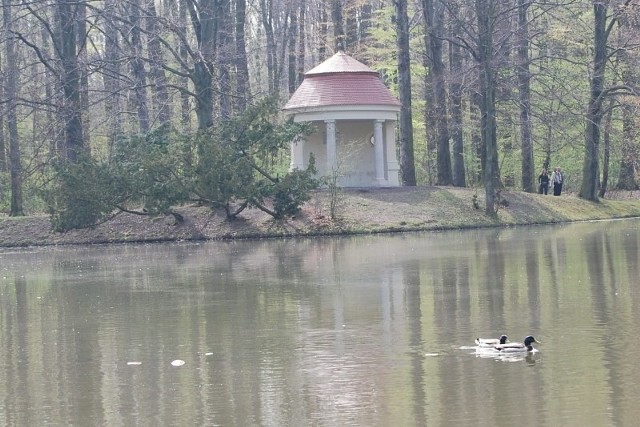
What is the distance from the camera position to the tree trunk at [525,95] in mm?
42531

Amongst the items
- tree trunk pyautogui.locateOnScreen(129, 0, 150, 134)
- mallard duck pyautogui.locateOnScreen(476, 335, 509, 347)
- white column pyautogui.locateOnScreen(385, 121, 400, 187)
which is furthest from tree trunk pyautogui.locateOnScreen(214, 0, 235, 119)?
mallard duck pyautogui.locateOnScreen(476, 335, 509, 347)

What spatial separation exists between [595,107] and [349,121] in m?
9.07

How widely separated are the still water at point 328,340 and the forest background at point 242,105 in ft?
30.5

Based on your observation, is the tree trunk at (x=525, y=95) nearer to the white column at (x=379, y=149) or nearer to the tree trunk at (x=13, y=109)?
the white column at (x=379, y=149)

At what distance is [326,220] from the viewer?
126 feet

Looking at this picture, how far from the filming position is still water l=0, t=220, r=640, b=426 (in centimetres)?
1163

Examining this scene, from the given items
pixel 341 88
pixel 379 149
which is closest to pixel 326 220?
pixel 379 149

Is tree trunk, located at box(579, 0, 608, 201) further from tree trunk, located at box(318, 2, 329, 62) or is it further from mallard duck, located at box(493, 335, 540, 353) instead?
mallard duck, located at box(493, 335, 540, 353)

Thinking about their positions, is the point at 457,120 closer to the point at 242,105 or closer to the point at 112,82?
the point at 242,105

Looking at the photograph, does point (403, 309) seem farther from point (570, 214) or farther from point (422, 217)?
point (570, 214)

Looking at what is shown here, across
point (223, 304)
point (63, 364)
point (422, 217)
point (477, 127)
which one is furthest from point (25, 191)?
point (63, 364)

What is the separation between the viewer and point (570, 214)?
43.0 m

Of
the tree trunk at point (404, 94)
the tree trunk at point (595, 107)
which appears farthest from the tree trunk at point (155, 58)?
the tree trunk at point (595, 107)

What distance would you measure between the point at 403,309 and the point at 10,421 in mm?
8105
